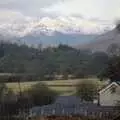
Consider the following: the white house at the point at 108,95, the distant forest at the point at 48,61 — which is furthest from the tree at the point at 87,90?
the white house at the point at 108,95

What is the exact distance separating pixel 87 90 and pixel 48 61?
201 inches

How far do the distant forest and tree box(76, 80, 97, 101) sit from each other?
2.62ft

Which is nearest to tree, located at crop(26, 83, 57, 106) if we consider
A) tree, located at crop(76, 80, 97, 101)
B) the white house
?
tree, located at crop(76, 80, 97, 101)

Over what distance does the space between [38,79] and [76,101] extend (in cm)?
577

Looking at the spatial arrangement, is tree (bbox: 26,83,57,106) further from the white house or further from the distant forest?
the white house

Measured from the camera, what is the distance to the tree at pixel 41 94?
2375 cm

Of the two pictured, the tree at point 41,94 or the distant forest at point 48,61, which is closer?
the tree at point 41,94

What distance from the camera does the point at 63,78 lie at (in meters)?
29.3

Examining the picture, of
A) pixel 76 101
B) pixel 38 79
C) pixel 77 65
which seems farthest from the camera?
pixel 77 65

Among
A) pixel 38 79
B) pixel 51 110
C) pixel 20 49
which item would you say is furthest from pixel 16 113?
pixel 20 49

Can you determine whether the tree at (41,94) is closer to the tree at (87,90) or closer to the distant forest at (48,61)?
the tree at (87,90)

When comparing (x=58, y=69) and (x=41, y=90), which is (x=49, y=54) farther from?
(x=41, y=90)

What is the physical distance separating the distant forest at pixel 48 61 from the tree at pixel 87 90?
798 millimetres

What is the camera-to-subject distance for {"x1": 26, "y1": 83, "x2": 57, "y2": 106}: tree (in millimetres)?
23747
